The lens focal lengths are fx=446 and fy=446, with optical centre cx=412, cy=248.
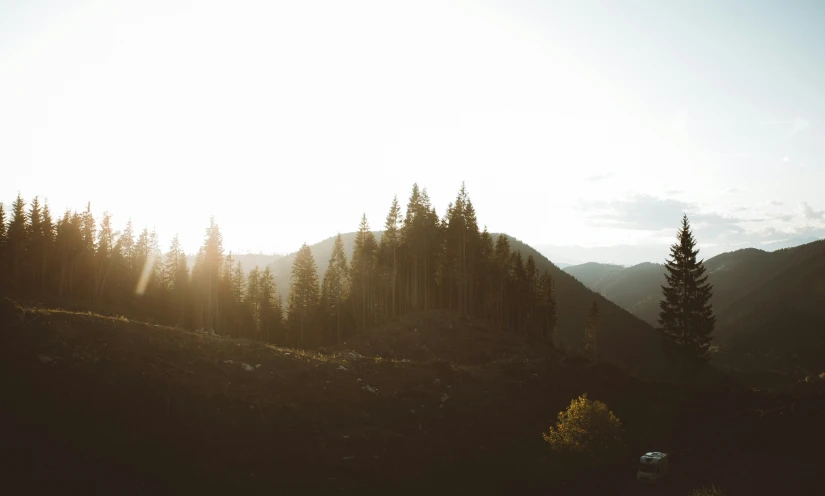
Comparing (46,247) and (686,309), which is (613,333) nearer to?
(686,309)

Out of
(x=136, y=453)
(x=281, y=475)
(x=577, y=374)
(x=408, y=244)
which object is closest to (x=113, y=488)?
(x=136, y=453)

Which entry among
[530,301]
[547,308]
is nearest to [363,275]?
[530,301]

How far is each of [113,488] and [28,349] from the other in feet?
34.5

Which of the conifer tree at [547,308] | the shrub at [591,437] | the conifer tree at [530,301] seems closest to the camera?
the shrub at [591,437]

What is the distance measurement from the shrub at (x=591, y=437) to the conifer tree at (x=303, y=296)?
5222cm

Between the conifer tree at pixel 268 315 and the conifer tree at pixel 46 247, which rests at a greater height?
the conifer tree at pixel 46 247

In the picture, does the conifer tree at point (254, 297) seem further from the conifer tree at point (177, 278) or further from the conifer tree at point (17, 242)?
the conifer tree at point (17, 242)

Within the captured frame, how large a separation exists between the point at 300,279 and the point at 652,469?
57100 mm

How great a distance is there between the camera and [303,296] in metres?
72.7

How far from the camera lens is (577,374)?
1766 inches

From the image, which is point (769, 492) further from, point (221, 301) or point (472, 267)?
point (221, 301)

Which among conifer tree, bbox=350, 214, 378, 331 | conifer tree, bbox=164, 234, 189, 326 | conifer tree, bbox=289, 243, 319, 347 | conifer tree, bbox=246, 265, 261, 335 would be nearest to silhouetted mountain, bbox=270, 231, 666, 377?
conifer tree, bbox=350, 214, 378, 331

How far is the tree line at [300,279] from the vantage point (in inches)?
2726

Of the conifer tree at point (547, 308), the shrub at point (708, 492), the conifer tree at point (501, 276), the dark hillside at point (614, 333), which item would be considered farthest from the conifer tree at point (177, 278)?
the dark hillside at point (614, 333)
